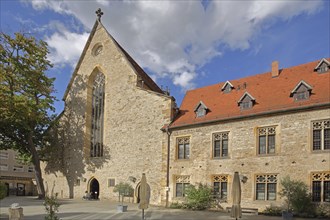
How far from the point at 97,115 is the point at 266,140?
58.2 feet

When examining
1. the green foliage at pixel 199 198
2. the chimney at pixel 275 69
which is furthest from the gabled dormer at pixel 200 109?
the chimney at pixel 275 69

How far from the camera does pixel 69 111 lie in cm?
3441

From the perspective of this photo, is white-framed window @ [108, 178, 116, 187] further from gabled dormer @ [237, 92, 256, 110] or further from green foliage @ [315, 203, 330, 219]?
green foliage @ [315, 203, 330, 219]

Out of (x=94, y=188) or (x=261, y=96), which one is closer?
(x=261, y=96)

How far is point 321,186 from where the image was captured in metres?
18.2

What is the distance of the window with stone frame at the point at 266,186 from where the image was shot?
20.0 meters

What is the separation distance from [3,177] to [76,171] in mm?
18625

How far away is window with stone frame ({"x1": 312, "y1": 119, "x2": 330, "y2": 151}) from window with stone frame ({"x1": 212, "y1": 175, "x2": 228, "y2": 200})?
6.20 m

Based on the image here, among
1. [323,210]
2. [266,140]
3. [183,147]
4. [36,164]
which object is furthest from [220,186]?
[36,164]

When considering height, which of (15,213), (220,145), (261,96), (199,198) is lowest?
(199,198)

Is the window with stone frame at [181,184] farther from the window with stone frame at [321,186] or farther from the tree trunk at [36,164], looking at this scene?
the tree trunk at [36,164]

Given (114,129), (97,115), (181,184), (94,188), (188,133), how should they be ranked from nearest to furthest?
(181,184) → (188,133) → (114,129) → (94,188) → (97,115)

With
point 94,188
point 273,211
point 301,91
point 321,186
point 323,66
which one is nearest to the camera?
point 321,186

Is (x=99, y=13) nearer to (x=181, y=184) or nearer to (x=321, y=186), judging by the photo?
(x=181, y=184)
